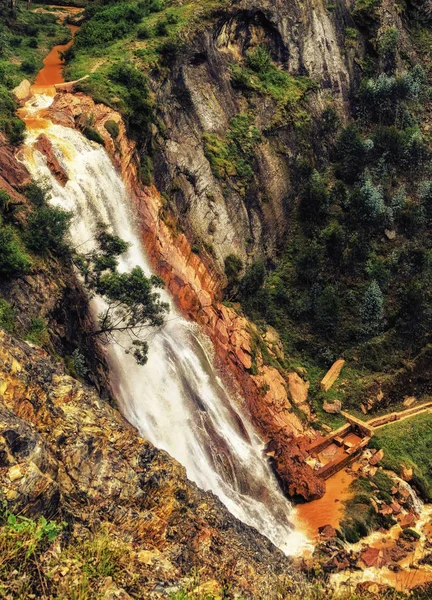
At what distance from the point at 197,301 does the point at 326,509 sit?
44.9 ft

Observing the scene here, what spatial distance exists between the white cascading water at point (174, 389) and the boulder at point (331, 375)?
767 cm

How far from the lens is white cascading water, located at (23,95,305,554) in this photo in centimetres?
2762

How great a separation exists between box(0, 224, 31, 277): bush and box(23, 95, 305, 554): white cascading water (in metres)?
5.97

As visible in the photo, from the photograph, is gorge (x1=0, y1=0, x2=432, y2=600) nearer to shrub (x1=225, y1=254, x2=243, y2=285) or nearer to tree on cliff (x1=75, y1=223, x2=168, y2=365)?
shrub (x1=225, y1=254, x2=243, y2=285)

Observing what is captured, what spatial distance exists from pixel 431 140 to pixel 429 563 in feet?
133

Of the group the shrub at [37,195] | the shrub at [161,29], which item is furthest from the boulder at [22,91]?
the shrub at [37,195]

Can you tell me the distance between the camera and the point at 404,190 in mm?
49125

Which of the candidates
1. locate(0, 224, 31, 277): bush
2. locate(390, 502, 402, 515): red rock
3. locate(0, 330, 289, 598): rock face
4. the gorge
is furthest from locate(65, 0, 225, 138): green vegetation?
locate(390, 502, 402, 515): red rock

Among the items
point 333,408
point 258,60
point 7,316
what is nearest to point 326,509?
point 333,408

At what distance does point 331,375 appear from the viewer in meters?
39.7

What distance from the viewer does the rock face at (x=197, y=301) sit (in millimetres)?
34469

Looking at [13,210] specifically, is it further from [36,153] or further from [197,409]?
[197,409]

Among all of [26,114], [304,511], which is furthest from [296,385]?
[26,114]

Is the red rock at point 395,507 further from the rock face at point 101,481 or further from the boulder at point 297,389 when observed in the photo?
the rock face at point 101,481
